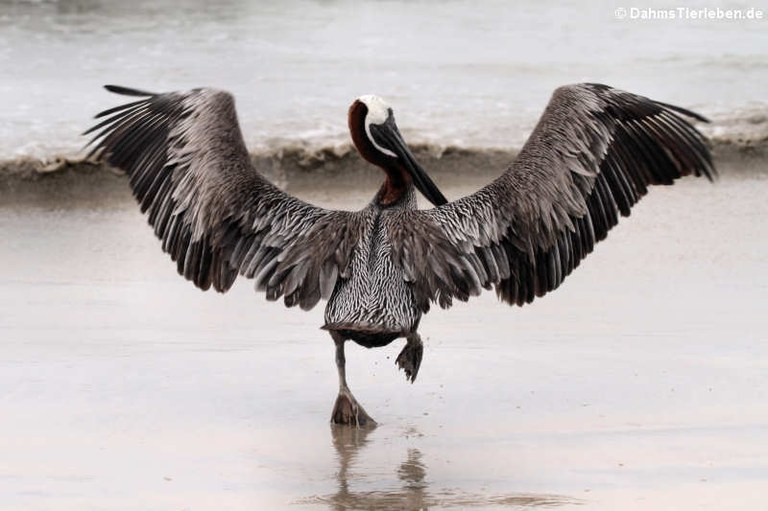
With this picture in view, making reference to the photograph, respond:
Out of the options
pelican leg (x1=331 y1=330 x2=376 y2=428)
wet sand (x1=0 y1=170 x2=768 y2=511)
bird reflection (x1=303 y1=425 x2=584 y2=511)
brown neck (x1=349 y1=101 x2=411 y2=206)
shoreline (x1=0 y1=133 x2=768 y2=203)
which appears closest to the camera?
bird reflection (x1=303 y1=425 x2=584 y2=511)

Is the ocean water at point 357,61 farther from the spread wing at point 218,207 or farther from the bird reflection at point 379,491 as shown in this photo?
the bird reflection at point 379,491

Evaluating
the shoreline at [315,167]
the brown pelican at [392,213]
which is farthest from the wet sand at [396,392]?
the shoreline at [315,167]

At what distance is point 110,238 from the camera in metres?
10.1

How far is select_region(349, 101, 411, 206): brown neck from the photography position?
7.24m

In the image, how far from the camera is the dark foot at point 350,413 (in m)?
6.47

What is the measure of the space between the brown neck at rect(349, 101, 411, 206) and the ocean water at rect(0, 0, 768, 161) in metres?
4.85

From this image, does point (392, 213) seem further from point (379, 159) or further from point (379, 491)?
point (379, 491)

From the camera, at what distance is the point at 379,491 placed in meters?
5.54

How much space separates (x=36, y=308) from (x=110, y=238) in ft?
5.92

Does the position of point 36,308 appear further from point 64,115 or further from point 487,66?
point 487,66

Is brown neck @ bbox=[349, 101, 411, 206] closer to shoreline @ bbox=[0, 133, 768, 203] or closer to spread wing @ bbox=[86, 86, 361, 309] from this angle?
spread wing @ bbox=[86, 86, 361, 309]

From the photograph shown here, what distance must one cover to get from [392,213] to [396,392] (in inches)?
32.8

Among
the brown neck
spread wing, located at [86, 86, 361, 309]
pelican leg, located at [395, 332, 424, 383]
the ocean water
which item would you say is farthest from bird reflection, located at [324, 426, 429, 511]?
the ocean water

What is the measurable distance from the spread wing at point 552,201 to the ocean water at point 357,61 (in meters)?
5.02
